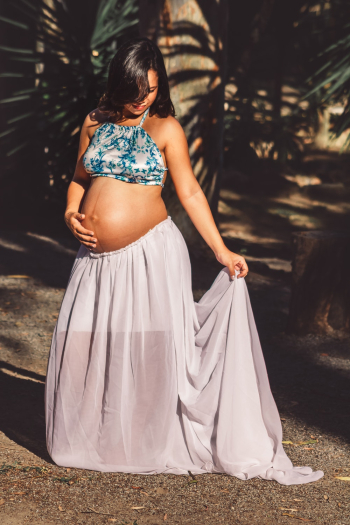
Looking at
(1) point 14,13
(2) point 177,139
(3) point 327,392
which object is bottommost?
(3) point 327,392

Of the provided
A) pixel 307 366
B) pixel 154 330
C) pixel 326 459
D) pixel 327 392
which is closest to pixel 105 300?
pixel 154 330

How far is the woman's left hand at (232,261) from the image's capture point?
317 centimetres

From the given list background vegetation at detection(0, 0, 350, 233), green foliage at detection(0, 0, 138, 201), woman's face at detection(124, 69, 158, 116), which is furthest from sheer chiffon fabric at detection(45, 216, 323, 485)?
green foliage at detection(0, 0, 138, 201)

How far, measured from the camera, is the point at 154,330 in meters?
3.16

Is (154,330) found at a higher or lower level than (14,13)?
lower

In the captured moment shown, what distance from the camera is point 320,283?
556 centimetres

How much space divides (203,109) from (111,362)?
5.67 meters

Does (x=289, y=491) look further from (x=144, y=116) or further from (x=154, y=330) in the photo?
(x=144, y=116)

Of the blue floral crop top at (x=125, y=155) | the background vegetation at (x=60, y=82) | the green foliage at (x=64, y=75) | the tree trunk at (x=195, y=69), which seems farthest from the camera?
the green foliage at (x=64, y=75)

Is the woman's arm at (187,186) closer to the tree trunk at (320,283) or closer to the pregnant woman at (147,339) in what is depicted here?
the pregnant woman at (147,339)

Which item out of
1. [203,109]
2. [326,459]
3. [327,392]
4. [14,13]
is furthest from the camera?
[14,13]

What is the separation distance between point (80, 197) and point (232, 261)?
84cm

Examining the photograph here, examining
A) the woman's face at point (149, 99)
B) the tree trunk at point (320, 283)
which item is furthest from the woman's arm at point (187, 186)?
the tree trunk at point (320, 283)

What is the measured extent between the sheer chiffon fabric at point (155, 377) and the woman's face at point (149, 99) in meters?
→ 0.56
